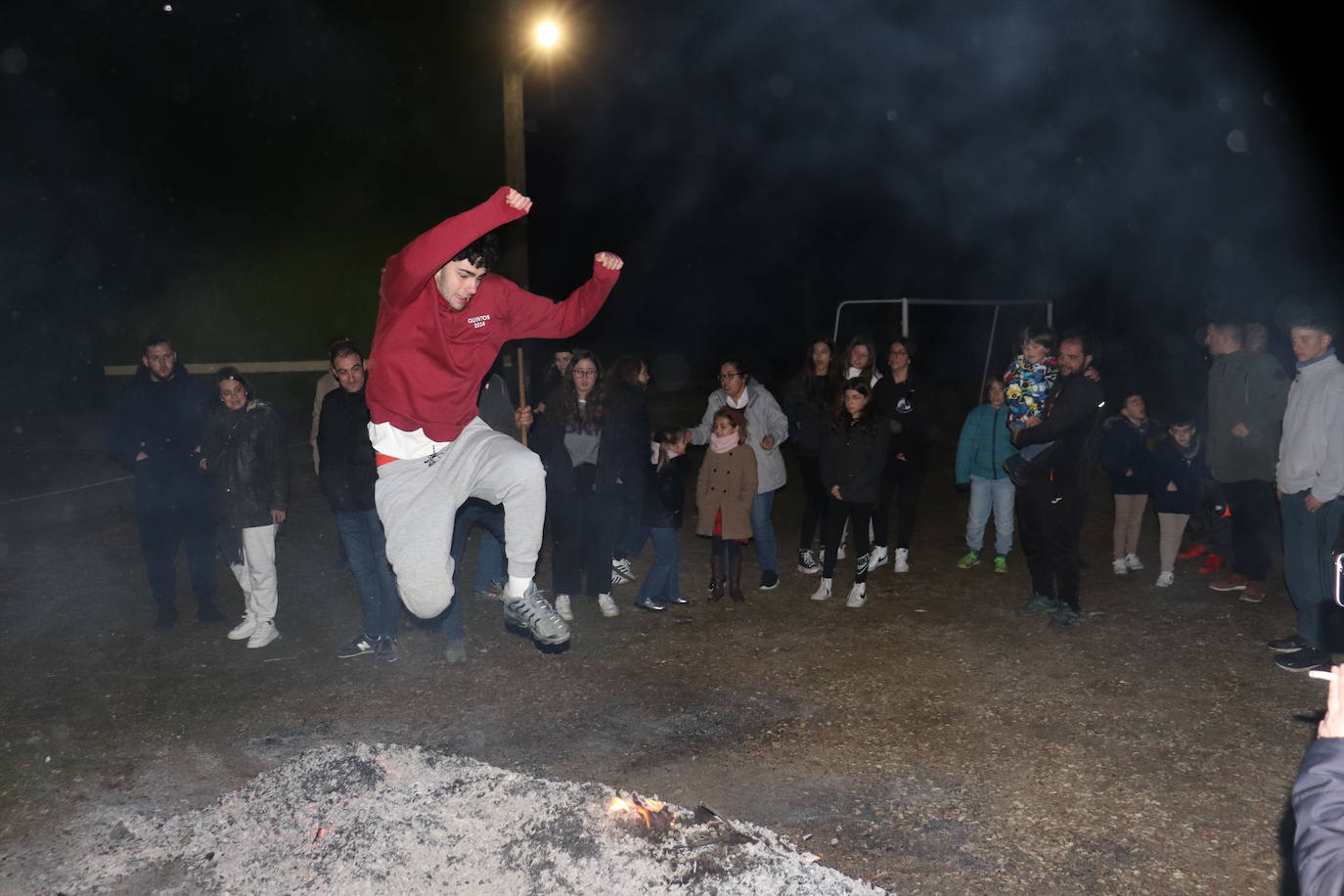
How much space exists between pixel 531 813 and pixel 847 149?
113 ft

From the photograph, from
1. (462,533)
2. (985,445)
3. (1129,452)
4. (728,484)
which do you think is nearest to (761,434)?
(728,484)

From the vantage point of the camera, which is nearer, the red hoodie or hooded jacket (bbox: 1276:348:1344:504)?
the red hoodie

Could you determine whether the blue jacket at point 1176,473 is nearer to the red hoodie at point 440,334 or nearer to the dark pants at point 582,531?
the dark pants at point 582,531

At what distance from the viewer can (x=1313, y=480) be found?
581 cm

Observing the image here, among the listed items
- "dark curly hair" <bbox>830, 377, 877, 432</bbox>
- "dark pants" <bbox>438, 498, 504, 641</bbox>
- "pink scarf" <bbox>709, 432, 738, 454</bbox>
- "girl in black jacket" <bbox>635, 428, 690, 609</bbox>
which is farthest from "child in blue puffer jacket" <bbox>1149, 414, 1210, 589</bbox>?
"dark pants" <bbox>438, 498, 504, 641</bbox>

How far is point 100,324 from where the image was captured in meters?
16.3

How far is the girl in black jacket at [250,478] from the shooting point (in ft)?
21.2

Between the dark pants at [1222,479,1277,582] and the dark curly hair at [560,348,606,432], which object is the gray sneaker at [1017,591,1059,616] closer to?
the dark pants at [1222,479,1277,582]

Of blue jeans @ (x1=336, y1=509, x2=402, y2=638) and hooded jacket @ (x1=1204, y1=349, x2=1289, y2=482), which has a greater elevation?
hooded jacket @ (x1=1204, y1=349, x2=1289, y2=482)

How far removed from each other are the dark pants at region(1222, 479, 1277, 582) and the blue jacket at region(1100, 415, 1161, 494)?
772 millimetres

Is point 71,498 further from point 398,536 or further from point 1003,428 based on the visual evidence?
point 1003,428

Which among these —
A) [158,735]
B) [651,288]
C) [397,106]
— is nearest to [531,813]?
[158,735]

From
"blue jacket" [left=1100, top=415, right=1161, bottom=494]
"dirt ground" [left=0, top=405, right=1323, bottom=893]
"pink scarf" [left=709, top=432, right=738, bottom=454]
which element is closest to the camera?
"dirt ground" [left=0, top=405, right=1323, bottom=893]

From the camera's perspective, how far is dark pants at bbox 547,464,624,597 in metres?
7.02
